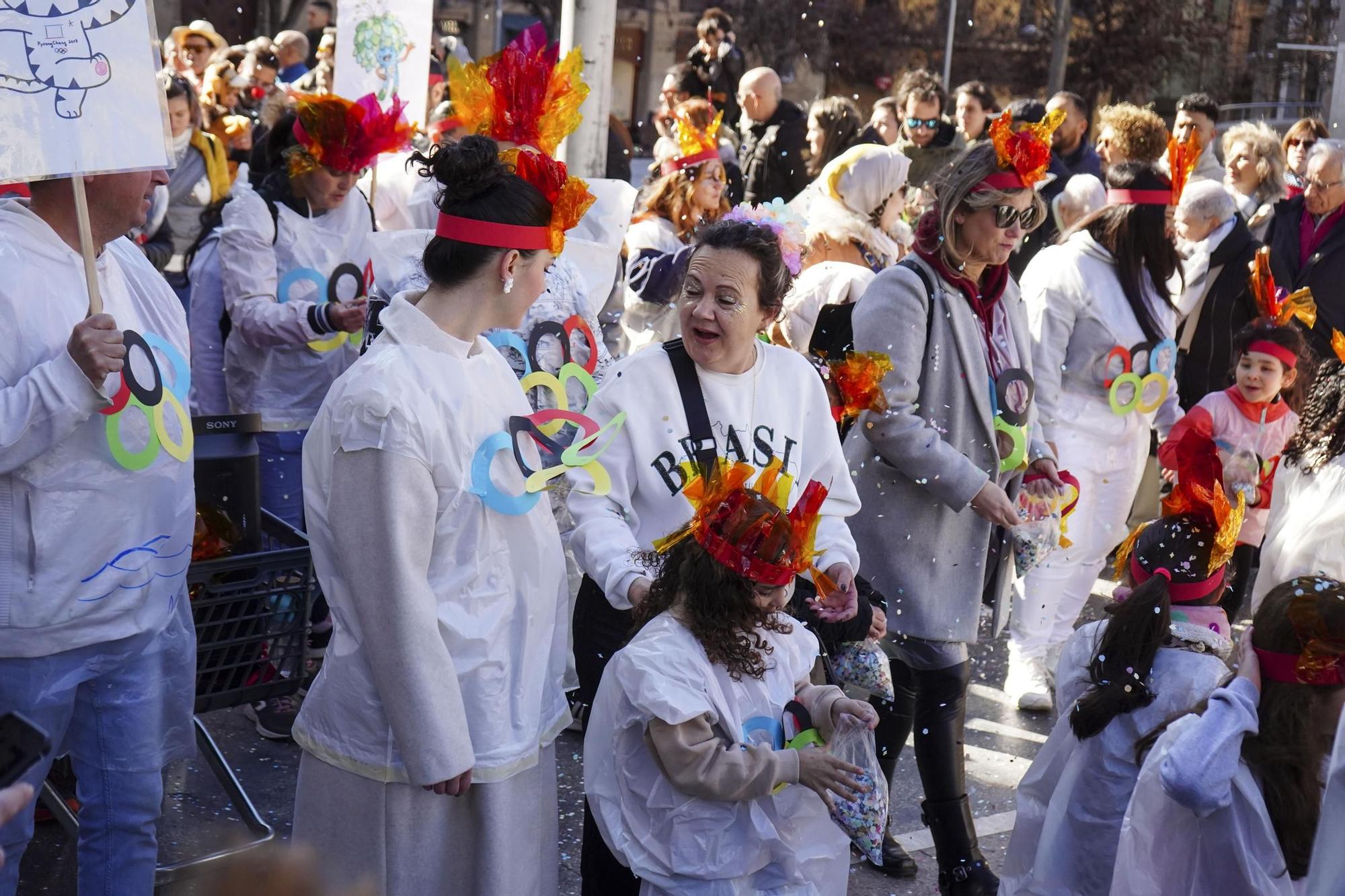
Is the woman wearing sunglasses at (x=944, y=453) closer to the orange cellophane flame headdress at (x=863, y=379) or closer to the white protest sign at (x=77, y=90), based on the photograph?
the orange cellophane flame headdress at (x=863, y=379)

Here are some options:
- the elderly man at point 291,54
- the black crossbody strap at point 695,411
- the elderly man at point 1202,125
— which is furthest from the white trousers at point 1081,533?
the elderly man at point 291,54

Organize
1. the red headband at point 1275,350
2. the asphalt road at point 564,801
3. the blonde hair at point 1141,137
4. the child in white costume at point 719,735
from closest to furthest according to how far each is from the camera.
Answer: the child in white costume at point 719,735
the asphalt road at point 564,801
the red headband at point 1275,350
the blonde hair at point 1141,137

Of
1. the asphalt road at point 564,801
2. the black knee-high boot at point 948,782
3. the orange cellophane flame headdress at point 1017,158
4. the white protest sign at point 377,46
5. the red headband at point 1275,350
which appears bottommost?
the asphalt road at point 564,801

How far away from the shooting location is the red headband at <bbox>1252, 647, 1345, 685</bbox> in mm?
2689

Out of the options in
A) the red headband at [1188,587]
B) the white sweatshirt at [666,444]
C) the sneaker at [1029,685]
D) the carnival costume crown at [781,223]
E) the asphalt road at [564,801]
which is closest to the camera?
the white sweatshirt at [666,444]

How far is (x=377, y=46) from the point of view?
6.38 meters

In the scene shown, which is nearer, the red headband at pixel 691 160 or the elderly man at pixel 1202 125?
the red headband at pixel 691 160

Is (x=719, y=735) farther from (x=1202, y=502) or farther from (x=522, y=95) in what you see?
(x=522, y=95)

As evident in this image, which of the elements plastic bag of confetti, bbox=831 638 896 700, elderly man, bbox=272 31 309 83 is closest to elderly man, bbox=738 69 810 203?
elderly man, bbox=272 31 309 83

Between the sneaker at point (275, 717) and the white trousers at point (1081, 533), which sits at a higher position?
the white trousers at point (1081, 533)

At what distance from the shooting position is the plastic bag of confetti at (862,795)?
9.08 ft

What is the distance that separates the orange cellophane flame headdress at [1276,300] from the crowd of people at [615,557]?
760 mm

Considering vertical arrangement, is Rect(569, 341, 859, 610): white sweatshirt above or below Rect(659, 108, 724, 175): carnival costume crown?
below

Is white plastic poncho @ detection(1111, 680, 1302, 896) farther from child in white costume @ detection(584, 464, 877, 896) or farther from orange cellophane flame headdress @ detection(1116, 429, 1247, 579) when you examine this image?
orange cellophane flame headdress @ detection(1116, 429, 1247, 579)
